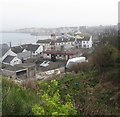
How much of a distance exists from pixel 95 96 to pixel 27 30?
75.0 m

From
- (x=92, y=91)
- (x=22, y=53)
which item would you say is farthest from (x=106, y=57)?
(x=22, y=53)

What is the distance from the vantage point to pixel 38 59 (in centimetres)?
1922

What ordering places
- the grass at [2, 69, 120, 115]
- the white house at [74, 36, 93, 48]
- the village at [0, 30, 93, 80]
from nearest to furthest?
the grass at [2, 69, 120, 115], the village at [0, 30, 93, 80], the white house at [74, 36, 93, 48]

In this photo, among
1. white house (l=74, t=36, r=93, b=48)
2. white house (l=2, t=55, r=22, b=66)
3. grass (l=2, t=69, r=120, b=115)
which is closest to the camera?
grass (l=2, t=69, r=120, b=115)

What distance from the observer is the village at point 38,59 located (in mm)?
13948

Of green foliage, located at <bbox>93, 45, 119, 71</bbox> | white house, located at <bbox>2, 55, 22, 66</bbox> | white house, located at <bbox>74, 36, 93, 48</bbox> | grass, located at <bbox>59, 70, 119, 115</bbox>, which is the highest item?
green foliage, located at <bbox>93, 45, 119, 71</bbox>

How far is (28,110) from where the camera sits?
2672mm

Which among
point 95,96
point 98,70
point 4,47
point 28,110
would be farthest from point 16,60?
point 28,110

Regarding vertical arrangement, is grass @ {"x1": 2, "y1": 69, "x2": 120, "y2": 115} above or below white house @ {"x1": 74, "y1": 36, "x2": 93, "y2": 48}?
above

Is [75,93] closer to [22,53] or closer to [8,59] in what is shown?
[8,59]

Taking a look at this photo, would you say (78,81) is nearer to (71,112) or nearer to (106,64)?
(106,64)

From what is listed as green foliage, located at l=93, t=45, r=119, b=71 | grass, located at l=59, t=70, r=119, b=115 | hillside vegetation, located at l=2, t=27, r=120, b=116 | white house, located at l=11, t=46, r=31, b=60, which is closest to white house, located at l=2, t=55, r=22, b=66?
white house, located at l=11, t=46, r=31, b=60

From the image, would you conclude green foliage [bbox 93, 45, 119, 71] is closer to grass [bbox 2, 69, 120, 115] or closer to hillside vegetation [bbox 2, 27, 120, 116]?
hillside vegetation [bbox 2, 27, 120, 116]

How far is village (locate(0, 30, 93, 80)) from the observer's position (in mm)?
13948
